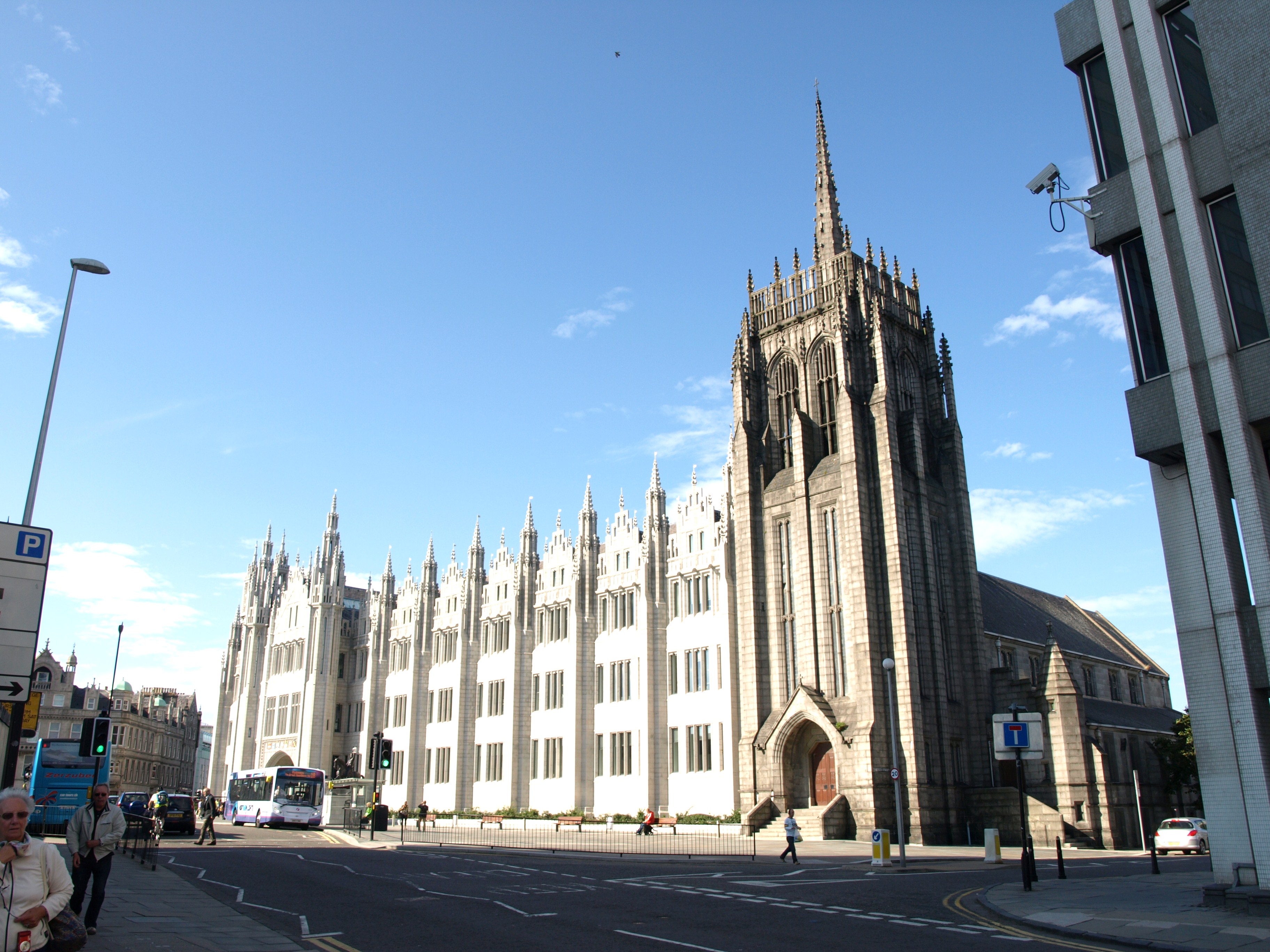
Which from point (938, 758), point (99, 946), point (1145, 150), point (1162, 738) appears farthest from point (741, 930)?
point (1162, 738)

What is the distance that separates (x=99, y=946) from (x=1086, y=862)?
26859mm

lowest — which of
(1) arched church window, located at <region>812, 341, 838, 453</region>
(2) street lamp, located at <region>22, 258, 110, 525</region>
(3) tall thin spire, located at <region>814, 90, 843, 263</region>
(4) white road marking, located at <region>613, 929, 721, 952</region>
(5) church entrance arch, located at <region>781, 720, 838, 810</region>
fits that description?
(4) white road marking, located at <region>613, 929, 721, 952</region>

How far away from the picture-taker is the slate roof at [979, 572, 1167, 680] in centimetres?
5322

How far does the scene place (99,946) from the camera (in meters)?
11.0

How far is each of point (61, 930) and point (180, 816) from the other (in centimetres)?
3878

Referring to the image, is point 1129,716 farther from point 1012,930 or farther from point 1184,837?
point 1012,930

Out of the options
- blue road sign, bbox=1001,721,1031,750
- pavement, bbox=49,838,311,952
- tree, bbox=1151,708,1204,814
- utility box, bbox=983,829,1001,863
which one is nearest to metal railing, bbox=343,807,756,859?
utility box, bbox=983,829,1001,863

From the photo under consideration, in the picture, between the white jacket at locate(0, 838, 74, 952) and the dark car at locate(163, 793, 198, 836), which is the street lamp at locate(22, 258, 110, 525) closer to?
the white jacket at locate(0, 838, 74, 952)

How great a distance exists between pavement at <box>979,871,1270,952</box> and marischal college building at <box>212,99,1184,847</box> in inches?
767

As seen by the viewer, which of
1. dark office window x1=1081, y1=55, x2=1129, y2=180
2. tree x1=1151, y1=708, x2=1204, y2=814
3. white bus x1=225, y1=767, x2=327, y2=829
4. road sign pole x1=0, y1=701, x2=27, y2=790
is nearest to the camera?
road sign pole x1=0, y1=701, x2=27, y2=790

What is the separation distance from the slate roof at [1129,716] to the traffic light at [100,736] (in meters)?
40.9

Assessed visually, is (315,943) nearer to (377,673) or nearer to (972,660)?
(972,660)

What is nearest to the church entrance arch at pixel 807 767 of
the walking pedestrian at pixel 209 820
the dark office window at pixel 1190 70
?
the walking pedestrian at pixel 209 820

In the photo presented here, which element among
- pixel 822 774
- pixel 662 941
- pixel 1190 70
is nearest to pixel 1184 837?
pixel 822 774
